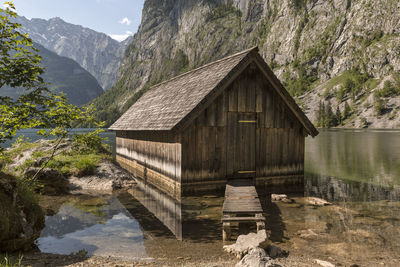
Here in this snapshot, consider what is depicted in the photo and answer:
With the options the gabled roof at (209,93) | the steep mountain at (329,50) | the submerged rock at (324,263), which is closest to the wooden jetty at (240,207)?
the submerged rock at (324,263)

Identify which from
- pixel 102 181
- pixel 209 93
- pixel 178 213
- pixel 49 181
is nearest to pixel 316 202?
pixel 178 213

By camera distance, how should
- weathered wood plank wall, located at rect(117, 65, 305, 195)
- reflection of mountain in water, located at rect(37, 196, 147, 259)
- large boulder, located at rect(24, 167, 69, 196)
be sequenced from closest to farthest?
1. reflection of mountain in water, located at rect(37, 196, 147, 259)
2. weathered wood plank wall, located at rect(117, 65, 305, 195)
3. large boulder, located at rect(24, 167, 69, 196)

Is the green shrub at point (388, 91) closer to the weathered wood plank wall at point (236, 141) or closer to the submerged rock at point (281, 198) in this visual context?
the weathered wood plank wall at point (236, 141)

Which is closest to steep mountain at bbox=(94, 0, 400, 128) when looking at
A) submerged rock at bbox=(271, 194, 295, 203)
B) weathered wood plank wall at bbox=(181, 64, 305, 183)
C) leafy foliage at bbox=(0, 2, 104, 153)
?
weathered wood plank wall at bbox=(181, 64, 305, 183)

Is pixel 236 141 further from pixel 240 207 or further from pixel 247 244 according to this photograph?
pixel 247 244

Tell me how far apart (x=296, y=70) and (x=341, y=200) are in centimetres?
15952

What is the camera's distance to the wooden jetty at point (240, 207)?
883 cm

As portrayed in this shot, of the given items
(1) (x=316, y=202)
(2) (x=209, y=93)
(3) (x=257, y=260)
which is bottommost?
(1) (x=316, y=202)

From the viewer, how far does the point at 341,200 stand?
14.1 metres

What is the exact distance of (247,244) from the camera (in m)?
7.46

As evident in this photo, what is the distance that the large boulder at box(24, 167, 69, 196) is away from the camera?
15.2 metres

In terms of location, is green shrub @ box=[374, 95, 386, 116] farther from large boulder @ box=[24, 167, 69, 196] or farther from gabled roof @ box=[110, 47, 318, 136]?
large boulder @ box=[24, 167, 69, 196]

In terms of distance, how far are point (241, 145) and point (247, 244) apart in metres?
7.47

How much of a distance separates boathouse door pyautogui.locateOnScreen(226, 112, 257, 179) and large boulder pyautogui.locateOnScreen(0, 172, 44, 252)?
8.88m
